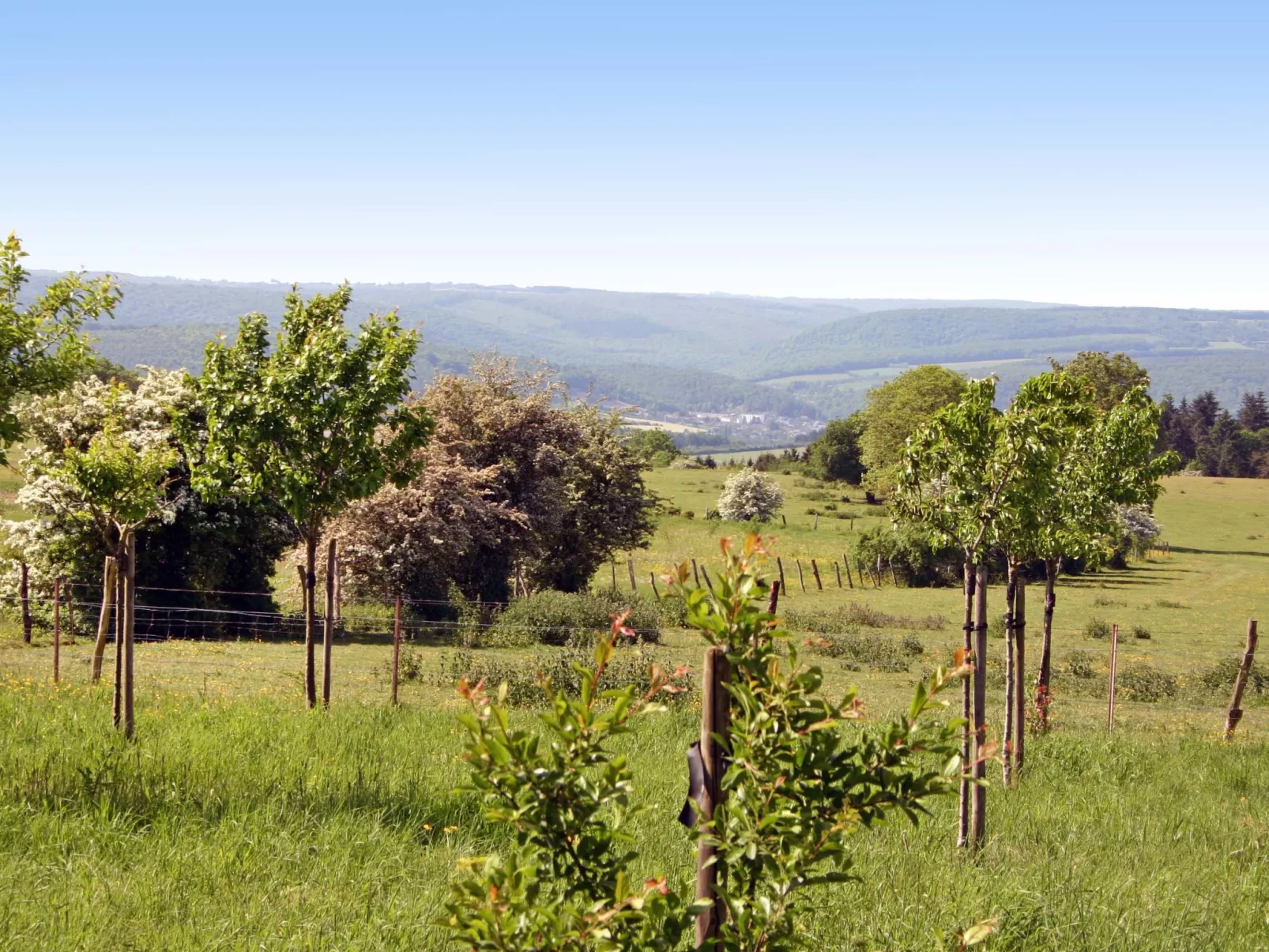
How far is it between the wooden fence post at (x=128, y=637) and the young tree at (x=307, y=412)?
2.48 metres

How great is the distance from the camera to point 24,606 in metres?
24.2

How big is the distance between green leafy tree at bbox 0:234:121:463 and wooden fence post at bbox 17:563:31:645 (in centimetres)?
1091

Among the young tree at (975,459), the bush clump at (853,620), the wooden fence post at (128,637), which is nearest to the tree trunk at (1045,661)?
the young tree at (975,459)

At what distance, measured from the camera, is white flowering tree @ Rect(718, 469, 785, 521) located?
225ft

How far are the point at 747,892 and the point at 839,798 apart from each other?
44cm

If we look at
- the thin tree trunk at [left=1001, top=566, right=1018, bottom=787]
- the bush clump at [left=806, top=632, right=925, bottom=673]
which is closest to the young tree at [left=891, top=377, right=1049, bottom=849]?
the thin tree trunk at [left=1001, top=566, right=1018, bottom=787]

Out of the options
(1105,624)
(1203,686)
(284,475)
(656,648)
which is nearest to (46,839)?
(284,475)

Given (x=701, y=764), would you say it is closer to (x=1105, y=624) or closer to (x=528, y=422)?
(x=528, y=422)

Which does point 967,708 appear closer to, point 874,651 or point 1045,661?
point 1045,661

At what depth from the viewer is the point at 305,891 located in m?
6.13

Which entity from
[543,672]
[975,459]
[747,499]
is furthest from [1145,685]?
[747,499]

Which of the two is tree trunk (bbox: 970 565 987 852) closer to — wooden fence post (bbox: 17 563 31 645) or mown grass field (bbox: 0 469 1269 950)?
mown grass field (bbox: 0 469 1269 950)

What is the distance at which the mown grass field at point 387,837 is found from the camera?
5844mm

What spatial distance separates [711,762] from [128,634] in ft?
29.2
